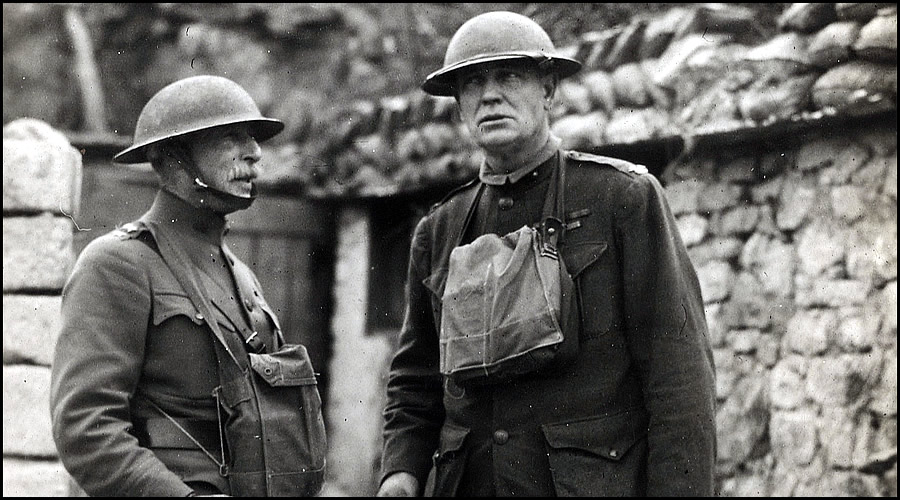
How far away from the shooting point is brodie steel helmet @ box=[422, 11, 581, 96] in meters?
3.27

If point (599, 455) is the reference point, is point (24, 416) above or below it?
below

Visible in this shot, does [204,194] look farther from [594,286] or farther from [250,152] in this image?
[594,286]

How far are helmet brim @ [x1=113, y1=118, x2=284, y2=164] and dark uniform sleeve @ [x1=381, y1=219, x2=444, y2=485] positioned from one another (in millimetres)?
632

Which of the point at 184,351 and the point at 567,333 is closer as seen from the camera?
the point at 567,333

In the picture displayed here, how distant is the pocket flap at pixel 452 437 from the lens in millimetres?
3172

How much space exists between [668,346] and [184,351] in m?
1.38

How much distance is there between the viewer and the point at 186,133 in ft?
11.4

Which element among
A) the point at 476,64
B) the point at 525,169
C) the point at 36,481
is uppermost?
the point at 476,64

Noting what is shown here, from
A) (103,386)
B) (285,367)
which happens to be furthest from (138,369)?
(285,367)

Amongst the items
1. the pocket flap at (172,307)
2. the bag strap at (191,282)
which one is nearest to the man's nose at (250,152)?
the bag strap at (191,282)

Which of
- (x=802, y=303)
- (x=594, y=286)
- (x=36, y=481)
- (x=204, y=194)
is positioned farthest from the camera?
(x=36, y=481)

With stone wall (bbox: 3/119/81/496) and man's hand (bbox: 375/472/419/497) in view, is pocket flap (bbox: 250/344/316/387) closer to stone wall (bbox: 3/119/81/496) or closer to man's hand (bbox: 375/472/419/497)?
man's hand (bbox: 375/472/419/497)

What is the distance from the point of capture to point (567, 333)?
2.99 metres

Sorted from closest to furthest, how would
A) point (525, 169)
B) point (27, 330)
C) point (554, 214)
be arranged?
point (554, 214) → point (525, 169) → point (27, 330)
